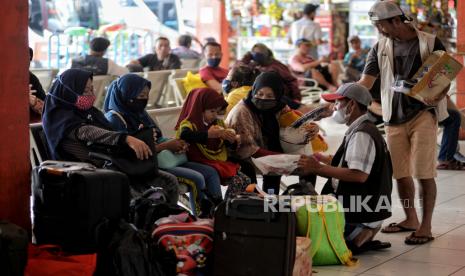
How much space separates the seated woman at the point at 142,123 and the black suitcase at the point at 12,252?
5.03ft

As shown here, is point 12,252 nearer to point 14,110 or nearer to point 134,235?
point 134,235

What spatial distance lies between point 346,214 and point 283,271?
1.17m

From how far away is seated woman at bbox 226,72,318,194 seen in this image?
6773 mm

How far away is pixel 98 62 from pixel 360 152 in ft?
22.0

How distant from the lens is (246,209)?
4.95m

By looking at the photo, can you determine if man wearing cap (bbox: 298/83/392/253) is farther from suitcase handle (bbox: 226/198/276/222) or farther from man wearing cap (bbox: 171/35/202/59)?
man wearing cap (bbox: 171/35/202/59)

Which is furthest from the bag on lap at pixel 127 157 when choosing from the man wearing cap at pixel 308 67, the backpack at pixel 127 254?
the man wearing cap at pixel 308 67

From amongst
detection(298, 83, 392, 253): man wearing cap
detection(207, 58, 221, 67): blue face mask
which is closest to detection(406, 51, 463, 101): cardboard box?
detection(298, 83, 392, 253): man wearing cap

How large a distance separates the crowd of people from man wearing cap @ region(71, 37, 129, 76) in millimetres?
4721

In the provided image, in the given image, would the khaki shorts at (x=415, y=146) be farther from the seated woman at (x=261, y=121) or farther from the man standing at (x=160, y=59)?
the man standing at (x=160, y=59)

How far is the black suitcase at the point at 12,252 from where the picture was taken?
4.60 meters

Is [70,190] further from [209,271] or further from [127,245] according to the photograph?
[209,271]

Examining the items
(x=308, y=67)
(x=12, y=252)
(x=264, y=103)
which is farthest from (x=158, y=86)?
(x=12, y=252)

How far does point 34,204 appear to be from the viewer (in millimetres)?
5340
